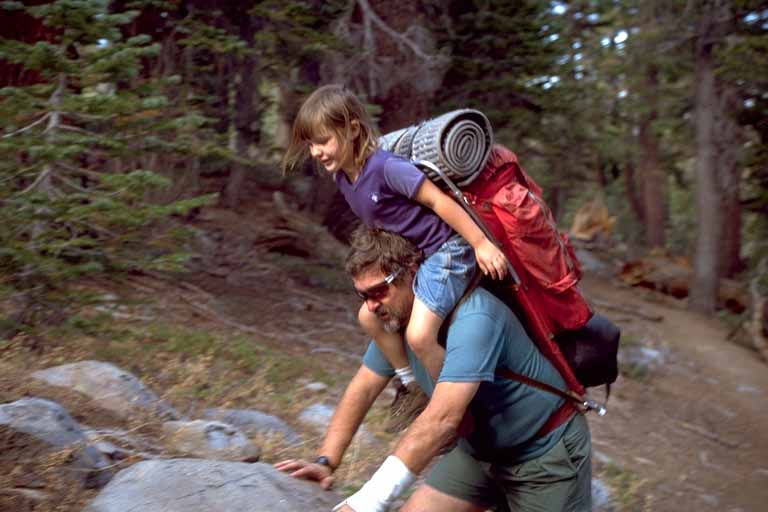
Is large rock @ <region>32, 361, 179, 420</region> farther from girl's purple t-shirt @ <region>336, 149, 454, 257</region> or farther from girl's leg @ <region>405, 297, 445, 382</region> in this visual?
girl's leg @ <region>405, 297, 445, 382</region>

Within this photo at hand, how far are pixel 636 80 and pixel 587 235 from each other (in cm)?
785

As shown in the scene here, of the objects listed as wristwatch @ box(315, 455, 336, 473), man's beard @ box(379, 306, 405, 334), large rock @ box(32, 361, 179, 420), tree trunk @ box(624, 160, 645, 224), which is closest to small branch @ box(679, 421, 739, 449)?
large rock @ box(32, 361, 179, 420)

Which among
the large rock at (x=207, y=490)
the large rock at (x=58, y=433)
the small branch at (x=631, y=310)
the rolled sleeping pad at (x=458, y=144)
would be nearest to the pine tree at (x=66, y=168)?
the large rock at (x=58, y=433)

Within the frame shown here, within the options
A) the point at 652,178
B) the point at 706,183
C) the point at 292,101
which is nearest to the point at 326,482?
the point at 292,101

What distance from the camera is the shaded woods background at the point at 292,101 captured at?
542 cm

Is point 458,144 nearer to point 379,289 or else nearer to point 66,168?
point 379,289

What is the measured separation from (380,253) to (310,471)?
0.88 metres

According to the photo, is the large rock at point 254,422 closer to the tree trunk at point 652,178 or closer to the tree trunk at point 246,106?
the tree trunk at point 246,106

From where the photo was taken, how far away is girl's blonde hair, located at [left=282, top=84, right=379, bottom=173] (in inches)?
119

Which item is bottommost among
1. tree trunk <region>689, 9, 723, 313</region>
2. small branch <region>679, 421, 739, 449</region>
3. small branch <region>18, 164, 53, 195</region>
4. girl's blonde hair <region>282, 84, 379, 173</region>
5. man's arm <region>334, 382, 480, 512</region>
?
small branch <region>679, 421, 739, 449</region>

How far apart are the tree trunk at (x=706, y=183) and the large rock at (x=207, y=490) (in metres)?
13.8

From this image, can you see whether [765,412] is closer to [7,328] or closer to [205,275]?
[205,275]

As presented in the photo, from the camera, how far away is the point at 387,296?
286 centimetres

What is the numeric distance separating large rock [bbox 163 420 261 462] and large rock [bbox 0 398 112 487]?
1.78 ft
